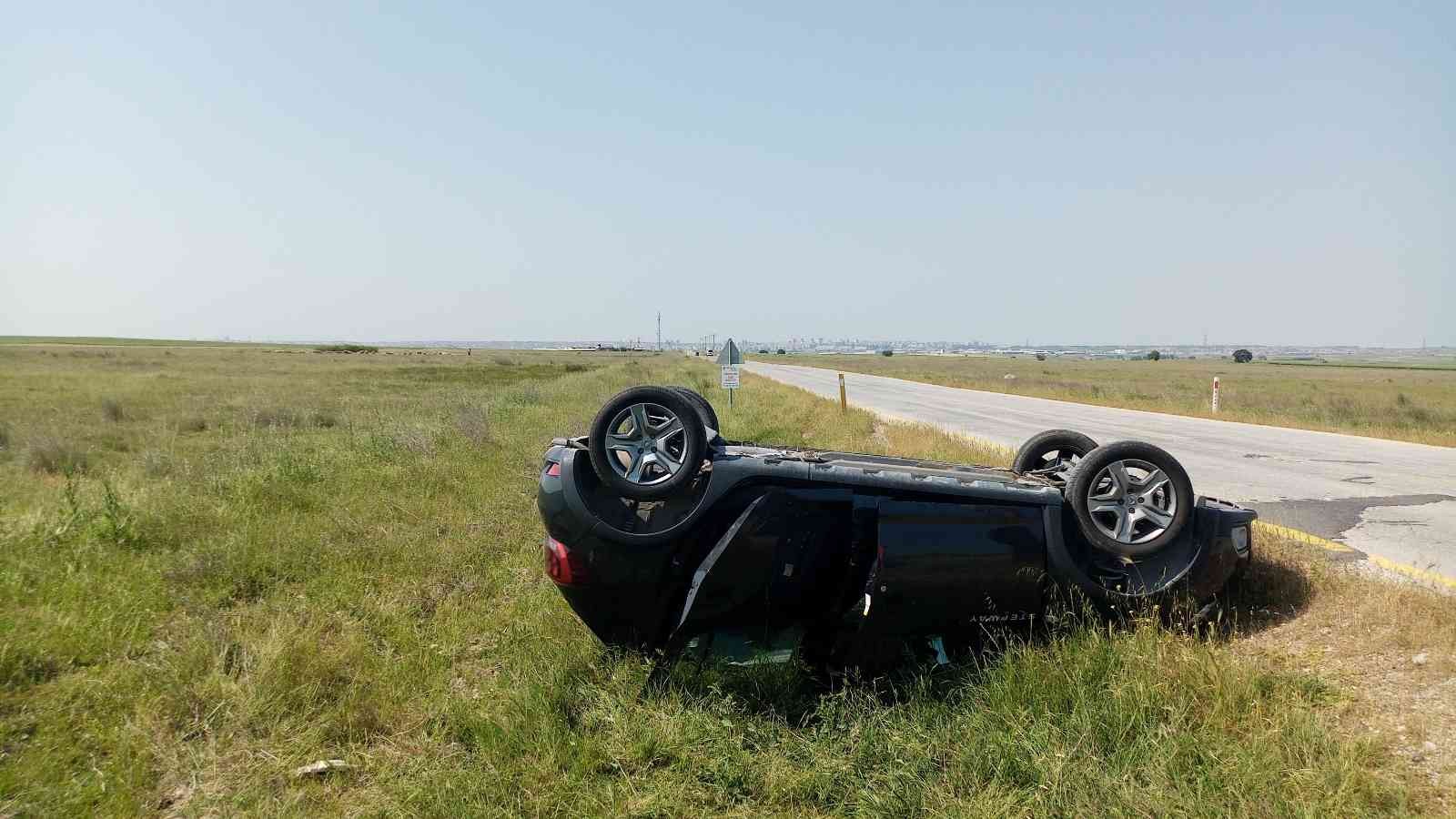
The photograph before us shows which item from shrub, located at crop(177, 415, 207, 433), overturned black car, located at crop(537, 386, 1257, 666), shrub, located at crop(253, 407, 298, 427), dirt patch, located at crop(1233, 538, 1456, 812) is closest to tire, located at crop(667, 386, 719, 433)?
overturned black car, located at crop(537, 386, 1257, 666)

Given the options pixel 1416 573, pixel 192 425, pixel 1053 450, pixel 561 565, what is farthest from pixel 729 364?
pixel 192 425

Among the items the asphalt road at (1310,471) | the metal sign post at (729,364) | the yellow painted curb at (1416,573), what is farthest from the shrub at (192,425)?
the yellow painted curb at (1416,573)

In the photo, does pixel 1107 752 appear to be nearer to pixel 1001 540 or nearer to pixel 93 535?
pixel 1001 540

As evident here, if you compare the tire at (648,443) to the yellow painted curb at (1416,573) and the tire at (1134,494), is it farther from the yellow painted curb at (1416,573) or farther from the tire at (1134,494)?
the yellow painted curb at (1416,573)

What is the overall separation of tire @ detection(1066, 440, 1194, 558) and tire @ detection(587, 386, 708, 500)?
6.54 ft

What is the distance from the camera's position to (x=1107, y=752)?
2.97 meters

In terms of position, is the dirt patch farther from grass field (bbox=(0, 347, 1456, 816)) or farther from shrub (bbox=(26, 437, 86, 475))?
shrub (bbox=(26, 437, 86, 475))

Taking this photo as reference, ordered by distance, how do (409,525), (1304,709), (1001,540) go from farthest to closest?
(409,525) → (1001,540) → (1304,709)

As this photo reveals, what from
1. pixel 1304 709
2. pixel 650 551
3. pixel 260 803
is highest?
pixel 650 551

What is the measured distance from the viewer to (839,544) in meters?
3.78

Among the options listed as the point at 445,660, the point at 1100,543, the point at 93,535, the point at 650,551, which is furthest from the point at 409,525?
the point at 1100,543

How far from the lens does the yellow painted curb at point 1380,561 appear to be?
4891 mm

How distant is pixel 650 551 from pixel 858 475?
43.5 inches

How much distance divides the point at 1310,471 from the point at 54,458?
20.0 meters
